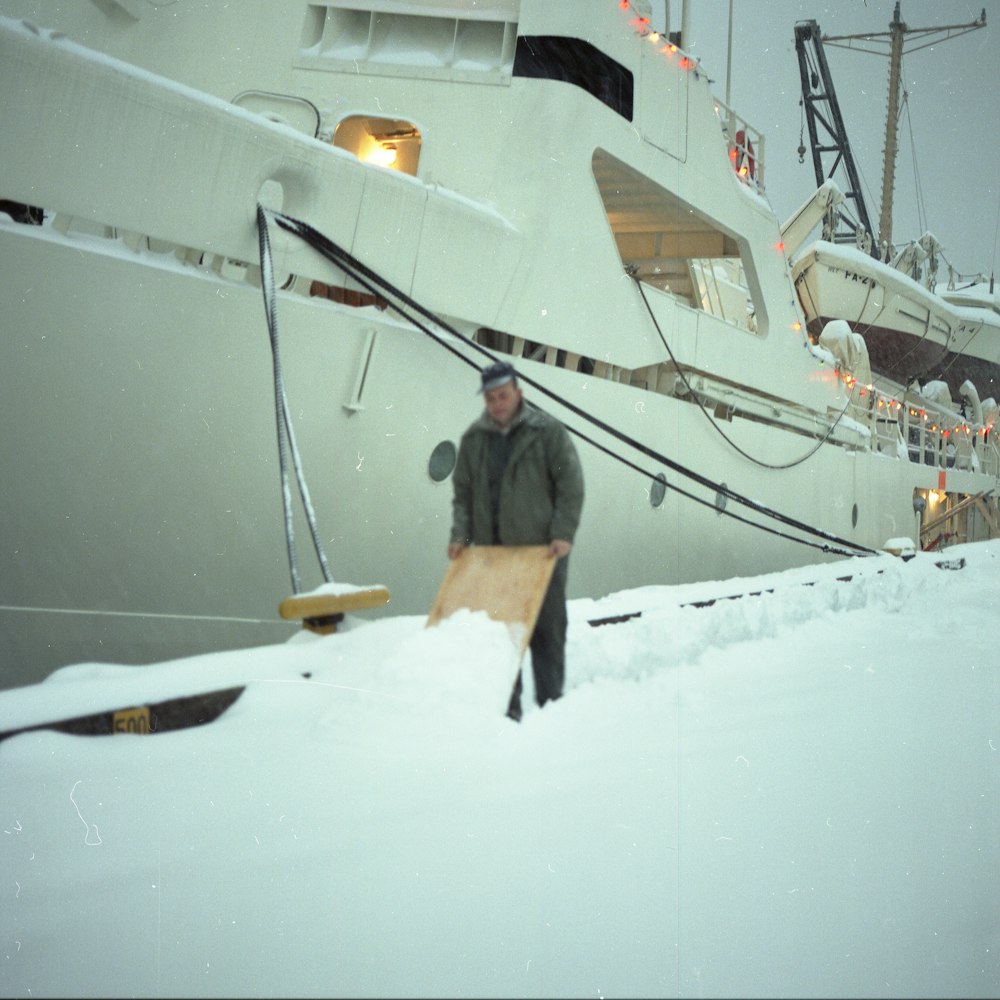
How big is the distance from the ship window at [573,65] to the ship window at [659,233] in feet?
1.36

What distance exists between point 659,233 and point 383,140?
3476 millimetres

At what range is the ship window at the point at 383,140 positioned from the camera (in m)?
5.63

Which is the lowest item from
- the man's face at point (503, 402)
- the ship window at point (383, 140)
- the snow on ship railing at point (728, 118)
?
the man's face at point (503, 402)

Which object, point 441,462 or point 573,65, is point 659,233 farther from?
point 441,462

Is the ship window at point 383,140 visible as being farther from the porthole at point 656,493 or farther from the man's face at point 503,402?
the man's face at point 503,402

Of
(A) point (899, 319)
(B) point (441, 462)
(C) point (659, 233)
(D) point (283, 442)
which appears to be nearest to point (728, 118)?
(C) point (659, 233)

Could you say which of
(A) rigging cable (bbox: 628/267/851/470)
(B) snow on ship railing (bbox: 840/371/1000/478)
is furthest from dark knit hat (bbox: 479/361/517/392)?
(B) snow on ship railing (bbox: 840/371/1000/478)

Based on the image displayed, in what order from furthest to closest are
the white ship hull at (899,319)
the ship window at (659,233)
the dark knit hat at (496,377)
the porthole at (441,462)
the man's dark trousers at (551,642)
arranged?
the white ship hull at (899,319)
the ship window at (659,233)
the porthole at (441,462)
the man's dark trousers at (551,642)
the dark knit hat at (496,377)

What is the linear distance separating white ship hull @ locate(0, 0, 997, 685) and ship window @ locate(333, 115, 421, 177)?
29 centimetres

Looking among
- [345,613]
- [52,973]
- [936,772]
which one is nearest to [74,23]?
[345,613]

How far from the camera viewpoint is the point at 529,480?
7.65ft

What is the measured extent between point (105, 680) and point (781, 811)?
170 centimetres

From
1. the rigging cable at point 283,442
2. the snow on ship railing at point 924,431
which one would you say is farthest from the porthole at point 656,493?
the snow on ship railing at point 924,431

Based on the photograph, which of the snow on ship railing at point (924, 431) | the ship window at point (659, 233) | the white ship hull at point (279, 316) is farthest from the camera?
the snow on ship railing at point (924, 431)
